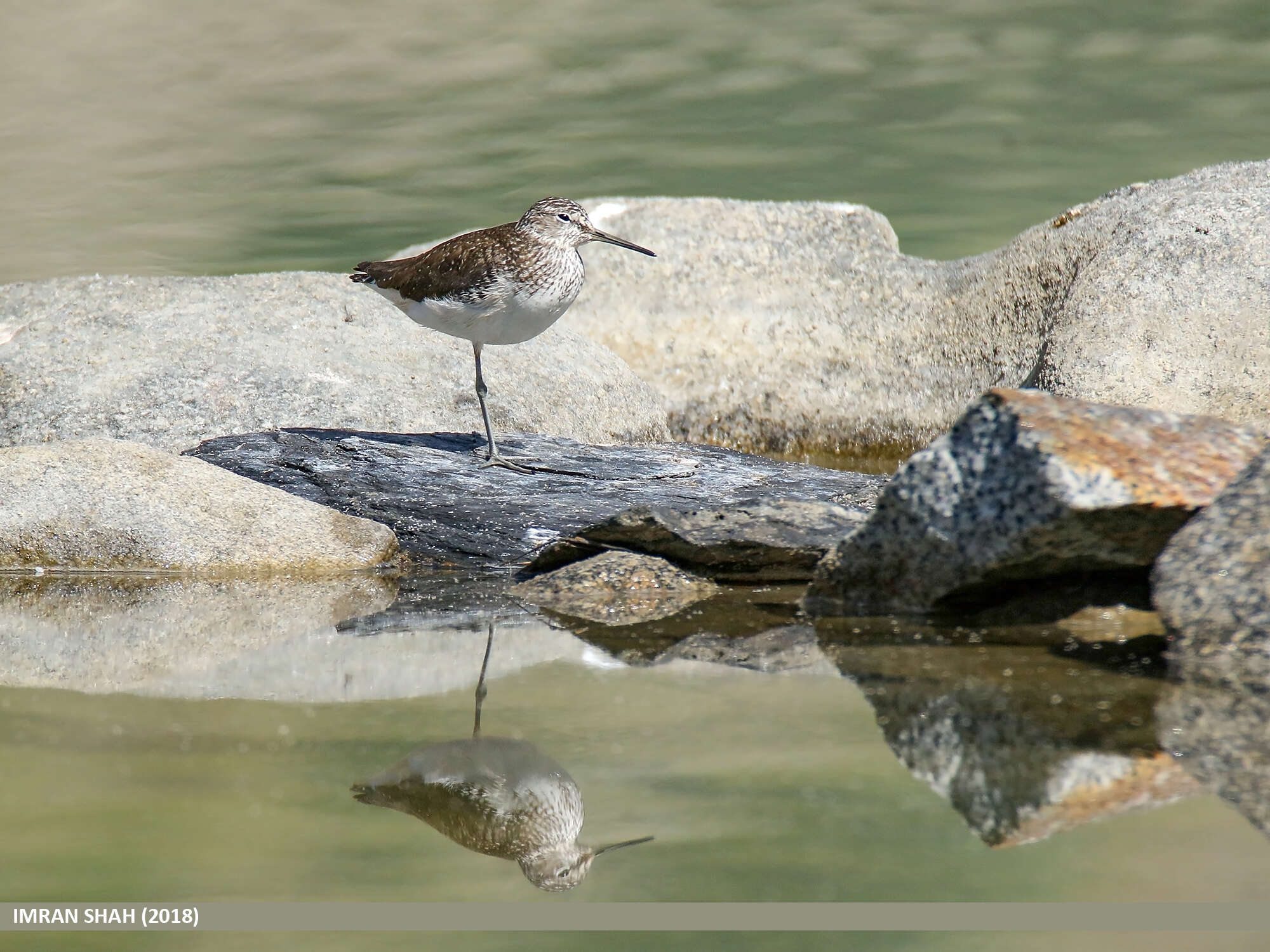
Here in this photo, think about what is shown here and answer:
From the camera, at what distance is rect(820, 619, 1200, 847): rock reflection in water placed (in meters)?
2.95

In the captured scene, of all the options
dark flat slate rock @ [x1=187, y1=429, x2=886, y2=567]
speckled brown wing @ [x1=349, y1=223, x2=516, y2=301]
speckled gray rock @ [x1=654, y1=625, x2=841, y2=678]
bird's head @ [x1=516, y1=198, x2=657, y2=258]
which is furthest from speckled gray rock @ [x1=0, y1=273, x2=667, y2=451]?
speckled gray rock @ [x1=654, y1=625, x2=841, y2=678]

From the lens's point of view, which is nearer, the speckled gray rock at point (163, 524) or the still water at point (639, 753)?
the still water at point (639, 753)

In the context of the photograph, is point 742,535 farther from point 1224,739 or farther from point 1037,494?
point 1224,739

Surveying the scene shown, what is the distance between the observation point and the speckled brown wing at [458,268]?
6.86 meters

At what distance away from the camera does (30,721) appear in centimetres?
379

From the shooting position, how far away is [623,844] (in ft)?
9.34

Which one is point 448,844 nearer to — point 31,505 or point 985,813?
point 985,813

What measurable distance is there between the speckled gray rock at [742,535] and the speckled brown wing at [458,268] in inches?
68.8

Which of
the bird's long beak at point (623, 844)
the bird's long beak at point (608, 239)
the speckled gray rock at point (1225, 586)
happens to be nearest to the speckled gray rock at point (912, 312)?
the bird's long beak at point (608, 239)

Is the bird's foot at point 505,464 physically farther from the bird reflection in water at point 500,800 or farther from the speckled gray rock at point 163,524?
the bird reflection in water at point 500,800

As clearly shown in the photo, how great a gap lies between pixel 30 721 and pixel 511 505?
10.4 feet

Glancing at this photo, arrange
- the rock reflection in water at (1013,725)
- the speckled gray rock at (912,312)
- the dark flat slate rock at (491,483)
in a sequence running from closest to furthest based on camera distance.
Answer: the rock reflection in water at (1013,725)
the dark flat slate rock at (491,483)
the speckled gray rock at (912,312)

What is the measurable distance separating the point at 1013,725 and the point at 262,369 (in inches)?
247

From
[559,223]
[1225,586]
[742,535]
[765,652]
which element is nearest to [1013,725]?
[1225,586]
